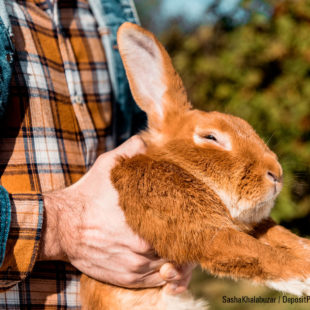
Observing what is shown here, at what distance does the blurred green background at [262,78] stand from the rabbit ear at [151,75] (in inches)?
33.5

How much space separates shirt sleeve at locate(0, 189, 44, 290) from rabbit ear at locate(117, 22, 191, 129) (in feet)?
2.40

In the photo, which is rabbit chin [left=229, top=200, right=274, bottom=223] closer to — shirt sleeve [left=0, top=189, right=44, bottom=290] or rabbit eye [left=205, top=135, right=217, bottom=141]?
rabbit eye [left=205, top=135, right=217, bottom=141]

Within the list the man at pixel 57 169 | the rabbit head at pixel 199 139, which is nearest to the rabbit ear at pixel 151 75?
the rabbit head at pixel 199 139

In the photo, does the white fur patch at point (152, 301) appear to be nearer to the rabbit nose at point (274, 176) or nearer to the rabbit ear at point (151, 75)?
the rabbit nose at point (274, 176)

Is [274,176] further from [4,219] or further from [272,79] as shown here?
[272,79]

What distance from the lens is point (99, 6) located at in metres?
2.29

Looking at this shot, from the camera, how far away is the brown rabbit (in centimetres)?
147

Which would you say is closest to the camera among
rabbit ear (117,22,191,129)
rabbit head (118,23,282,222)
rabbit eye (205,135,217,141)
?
rabbit head (118,23,282,222)

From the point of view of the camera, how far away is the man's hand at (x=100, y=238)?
1679 mm

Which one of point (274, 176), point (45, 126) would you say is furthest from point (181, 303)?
point (45, 126)

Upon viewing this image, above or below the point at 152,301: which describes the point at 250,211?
above

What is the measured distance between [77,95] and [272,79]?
1.99 meters

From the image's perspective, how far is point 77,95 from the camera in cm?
Answer: 210

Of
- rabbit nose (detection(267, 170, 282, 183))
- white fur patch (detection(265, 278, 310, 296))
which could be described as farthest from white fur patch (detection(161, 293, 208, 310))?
rabbit nose (detection(267, 170, 282, 183))
